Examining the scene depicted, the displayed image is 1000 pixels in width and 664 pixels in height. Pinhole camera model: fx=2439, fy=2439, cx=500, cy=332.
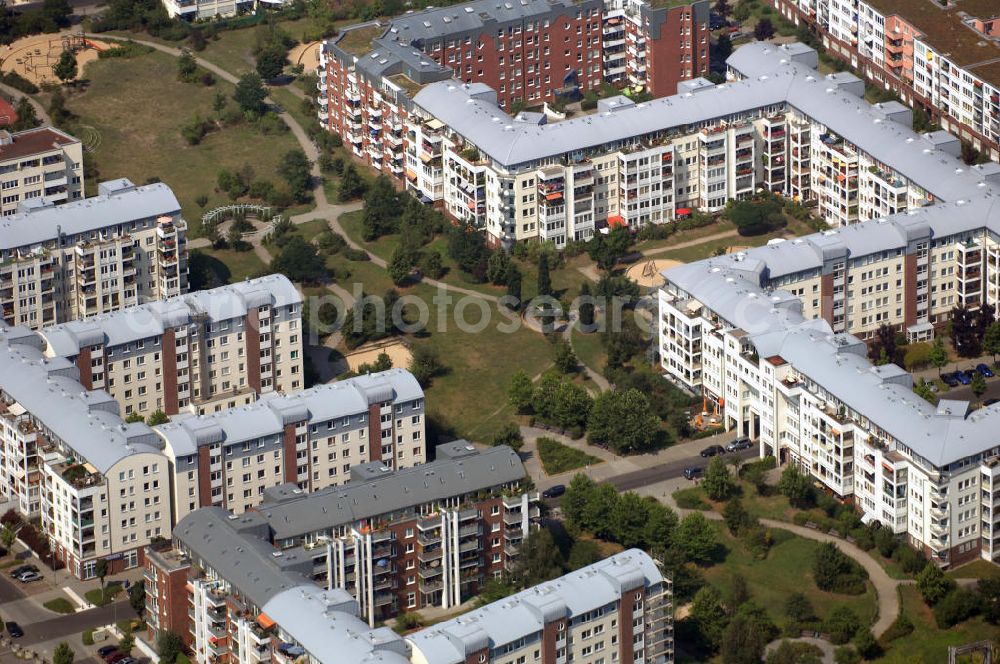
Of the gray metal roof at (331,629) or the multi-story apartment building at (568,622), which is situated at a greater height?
the gray metal roof at (331,629)

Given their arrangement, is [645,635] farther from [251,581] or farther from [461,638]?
[251,581]

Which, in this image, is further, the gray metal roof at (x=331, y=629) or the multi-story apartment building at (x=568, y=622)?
the multi-story apartment building at (x=568, y=622)

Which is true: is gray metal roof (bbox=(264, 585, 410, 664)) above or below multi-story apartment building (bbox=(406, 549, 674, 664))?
above

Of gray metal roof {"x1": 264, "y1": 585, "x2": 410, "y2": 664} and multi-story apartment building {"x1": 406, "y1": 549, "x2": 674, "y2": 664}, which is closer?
gray metal roof {"x1": 264, "y1": 585, "x2": 410, "y2": 664}

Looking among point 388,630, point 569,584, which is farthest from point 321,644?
point 569,584
